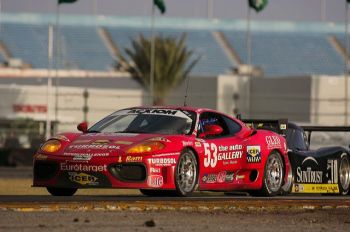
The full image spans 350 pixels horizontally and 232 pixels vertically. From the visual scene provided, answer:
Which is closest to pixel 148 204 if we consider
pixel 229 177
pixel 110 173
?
pixel 110 173

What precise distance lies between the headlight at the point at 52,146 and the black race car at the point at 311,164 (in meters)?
3.95

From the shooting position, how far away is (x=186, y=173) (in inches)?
533

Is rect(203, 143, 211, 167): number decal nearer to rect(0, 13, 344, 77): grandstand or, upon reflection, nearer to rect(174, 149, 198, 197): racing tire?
rect(174, 149, 198, 197): racing tire

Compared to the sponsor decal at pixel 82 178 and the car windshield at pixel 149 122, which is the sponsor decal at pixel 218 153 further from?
the sponsor decal at pixel 82 178

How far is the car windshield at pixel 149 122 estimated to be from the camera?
13966 mm

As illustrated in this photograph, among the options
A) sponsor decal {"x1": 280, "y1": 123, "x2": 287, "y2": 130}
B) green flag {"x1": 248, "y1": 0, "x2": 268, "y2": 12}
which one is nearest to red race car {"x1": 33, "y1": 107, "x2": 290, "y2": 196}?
sponsor decal {"x1": 280, "y1": 123, "x2": 287, "y2": 130}

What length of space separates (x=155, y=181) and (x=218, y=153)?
4.35 feet

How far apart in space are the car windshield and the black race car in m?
2.51

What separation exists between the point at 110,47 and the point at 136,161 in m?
52.0

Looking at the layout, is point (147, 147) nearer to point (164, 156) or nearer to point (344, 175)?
point (164, 156)

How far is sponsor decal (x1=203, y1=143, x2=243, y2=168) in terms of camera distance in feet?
45.8

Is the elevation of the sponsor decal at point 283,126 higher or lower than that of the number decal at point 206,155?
higher

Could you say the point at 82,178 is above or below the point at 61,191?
above

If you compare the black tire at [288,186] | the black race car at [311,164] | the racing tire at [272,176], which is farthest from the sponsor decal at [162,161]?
the black race car at [311,164]
